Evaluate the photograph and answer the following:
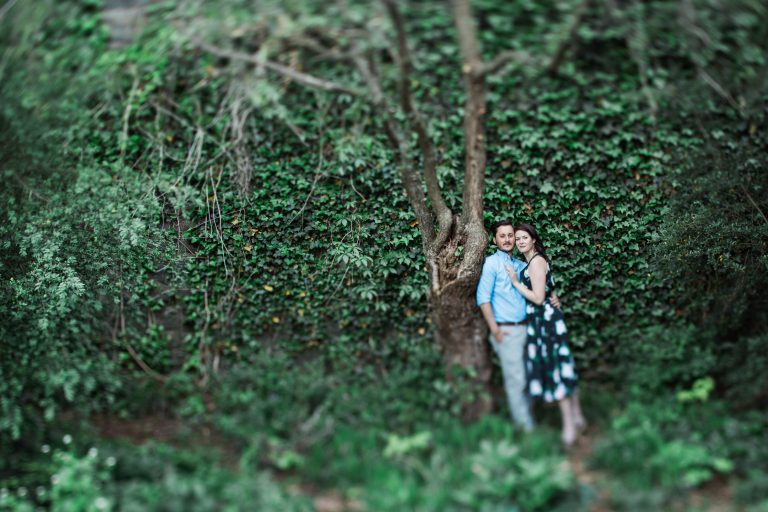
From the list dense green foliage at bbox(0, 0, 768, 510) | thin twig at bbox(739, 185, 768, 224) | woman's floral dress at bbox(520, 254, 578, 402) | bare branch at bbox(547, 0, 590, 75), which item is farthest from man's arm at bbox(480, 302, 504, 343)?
thin twig at bbox(739, 185, 768, 224)

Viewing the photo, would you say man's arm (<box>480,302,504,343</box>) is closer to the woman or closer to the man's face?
the woman

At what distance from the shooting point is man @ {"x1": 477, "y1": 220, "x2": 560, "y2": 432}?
5.18 metres

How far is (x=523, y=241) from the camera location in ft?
17.9

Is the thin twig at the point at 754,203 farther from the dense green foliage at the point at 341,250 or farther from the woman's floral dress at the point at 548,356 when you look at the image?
the woman's floral dress at the point at 548,356

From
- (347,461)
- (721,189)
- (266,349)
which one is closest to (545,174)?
(721,189)

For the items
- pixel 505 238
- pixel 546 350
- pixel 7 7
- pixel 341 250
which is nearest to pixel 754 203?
pixel 505 238

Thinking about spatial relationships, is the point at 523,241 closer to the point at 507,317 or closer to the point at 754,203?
the point at 507,317

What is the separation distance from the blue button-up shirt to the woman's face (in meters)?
0.17

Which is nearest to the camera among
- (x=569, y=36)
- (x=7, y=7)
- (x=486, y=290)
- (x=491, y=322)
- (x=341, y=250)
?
(x=569, y=36)

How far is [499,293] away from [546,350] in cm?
55

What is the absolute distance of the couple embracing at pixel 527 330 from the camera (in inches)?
201

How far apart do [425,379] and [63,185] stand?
373 cm

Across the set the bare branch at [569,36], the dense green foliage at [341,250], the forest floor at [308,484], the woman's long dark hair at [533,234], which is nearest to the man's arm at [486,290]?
the woman's long dark hair at [533,234]

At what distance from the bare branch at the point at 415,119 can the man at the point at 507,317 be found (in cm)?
56
